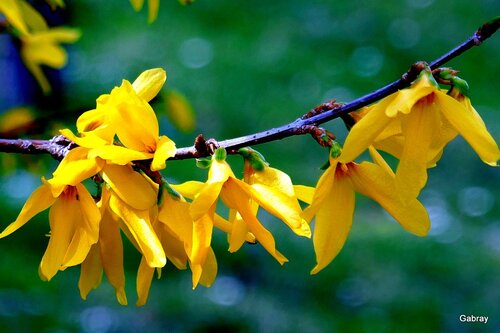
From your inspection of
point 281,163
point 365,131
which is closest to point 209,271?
point 365,131

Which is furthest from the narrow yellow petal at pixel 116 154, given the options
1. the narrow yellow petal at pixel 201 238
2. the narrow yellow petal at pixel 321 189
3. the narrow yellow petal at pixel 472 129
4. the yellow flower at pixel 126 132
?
the narrow yellow petal at pixel 472 129

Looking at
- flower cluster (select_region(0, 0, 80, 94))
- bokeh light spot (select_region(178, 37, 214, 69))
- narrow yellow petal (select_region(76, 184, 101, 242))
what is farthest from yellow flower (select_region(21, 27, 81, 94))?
bokeh light spot (select_region(178, 37, 214, 69))

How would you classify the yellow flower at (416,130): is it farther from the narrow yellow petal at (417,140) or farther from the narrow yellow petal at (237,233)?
the narrow yellow petal at (237,233)

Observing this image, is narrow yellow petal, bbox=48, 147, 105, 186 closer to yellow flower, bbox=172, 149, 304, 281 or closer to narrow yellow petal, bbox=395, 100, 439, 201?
yellow flower, bbox=172, 149, 304, 281

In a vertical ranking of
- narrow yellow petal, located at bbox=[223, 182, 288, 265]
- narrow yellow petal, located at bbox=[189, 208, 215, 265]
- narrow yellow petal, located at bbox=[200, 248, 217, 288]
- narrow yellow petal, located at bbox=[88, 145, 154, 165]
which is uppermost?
narrow yellow petal, located at bbox=[88, 145, 154, 165]

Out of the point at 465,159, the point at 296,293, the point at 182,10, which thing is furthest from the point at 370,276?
the point at 182,10

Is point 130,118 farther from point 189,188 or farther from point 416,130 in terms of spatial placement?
point 416,130
